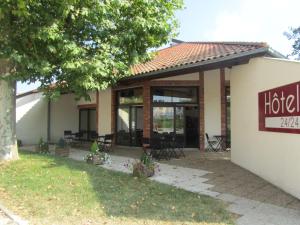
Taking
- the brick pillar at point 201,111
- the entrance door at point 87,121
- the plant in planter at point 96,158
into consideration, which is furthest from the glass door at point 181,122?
the entrance door at point 87,121

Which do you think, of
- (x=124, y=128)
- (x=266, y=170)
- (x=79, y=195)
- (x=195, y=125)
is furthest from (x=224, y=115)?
(x=79, y=195)

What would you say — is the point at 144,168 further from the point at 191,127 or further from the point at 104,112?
the point at 104,112

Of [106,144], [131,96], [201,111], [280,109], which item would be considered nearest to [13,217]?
[280,109]

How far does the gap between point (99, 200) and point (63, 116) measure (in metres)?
14.6

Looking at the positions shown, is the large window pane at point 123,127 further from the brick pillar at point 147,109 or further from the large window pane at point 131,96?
the brick pillar at point 147,109

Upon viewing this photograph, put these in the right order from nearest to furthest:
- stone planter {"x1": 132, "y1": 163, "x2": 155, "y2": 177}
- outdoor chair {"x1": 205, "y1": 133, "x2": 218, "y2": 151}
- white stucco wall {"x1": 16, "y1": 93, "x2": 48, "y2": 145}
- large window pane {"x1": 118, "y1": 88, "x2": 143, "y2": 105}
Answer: stone planter {"x1": 132, "y1": 163, "x2": 155, "y2": 177}
outdoor chair {"x1": 205, "y1": 133, "x2": 218, "y2": 151}
large window pane {"x1": 118, "y1": 88, "x2": 143, "y2": 105}
white stucco wall {"x1": 16, "y1": 93, "x2": 48, "y2": 145}

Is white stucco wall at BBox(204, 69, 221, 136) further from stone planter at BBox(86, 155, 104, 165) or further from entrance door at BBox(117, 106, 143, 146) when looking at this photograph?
stone planter at BBox(86, 155, 104, 165)

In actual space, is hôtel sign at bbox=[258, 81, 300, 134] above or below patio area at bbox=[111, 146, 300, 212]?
above

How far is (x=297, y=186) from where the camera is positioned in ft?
21.0

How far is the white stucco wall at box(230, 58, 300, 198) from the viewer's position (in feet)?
21.9

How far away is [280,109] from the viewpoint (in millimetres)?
7250

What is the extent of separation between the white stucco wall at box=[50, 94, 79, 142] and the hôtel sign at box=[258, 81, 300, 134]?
1422 cm

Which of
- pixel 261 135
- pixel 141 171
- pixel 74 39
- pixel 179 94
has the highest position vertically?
pixel 74 39

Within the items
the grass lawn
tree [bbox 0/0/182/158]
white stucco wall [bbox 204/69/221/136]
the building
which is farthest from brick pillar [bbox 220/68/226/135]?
the grass lawn
